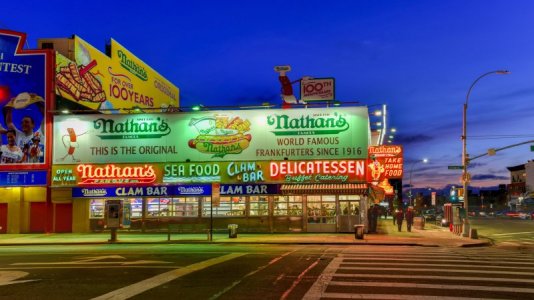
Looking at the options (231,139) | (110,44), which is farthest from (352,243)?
(110,44)

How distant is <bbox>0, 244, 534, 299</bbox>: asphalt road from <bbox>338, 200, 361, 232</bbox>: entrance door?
1541 centimetres

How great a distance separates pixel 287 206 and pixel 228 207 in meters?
3.90

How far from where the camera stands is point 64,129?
35719 mm

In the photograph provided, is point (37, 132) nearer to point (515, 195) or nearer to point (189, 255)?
point (189, 255)

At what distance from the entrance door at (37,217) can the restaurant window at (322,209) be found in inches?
711

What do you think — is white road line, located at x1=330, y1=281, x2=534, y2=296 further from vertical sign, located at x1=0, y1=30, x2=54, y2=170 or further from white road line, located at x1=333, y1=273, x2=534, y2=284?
vertical sign, located at x1=0, y1=30, x2=54, y2=170

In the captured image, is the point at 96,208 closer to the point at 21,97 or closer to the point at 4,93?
the point at 21,97

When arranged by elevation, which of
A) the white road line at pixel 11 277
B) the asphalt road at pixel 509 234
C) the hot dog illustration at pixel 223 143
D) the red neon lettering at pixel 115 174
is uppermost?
the hot dog illustration at pixel 223 143

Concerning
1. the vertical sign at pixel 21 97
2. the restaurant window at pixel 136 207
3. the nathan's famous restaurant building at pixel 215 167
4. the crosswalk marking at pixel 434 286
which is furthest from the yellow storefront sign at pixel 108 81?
the crosswalk marking at pixel 434 286

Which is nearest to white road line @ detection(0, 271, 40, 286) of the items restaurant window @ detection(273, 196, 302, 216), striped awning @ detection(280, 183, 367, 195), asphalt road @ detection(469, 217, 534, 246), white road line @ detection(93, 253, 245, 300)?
white road line @ detection(93, 253, 245, 300)

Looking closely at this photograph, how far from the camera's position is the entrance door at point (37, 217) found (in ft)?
118

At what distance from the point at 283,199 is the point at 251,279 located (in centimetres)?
2223

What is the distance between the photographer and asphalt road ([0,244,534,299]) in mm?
10266

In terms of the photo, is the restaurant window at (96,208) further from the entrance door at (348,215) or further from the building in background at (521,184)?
the building in background at (521,184)
